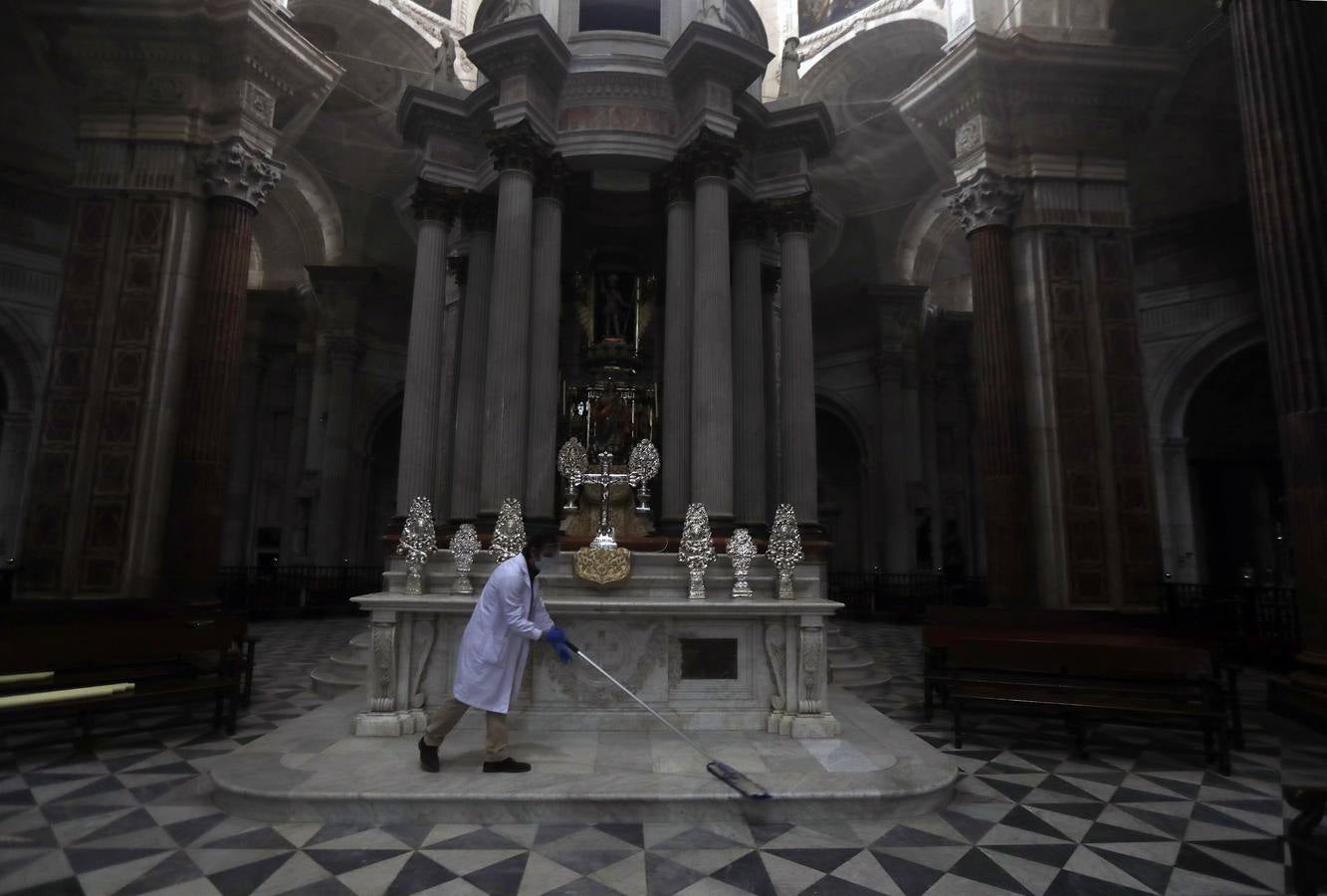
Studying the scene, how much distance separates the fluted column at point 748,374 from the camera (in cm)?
1266

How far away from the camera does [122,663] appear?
652cm

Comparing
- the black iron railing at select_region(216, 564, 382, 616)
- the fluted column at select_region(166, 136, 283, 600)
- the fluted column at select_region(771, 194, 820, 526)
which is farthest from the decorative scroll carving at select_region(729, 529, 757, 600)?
the black iron railing at select_region(216, 564, 382, 616)

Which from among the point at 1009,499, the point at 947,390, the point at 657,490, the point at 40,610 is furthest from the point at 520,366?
the point at 947,390

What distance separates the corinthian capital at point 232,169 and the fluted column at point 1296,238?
545 inches

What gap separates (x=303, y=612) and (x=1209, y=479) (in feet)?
78.0

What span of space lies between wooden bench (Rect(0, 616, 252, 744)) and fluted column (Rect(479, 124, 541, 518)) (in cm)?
417

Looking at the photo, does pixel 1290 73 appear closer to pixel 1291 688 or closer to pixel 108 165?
pixel 1291 688

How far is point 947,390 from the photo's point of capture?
24.0m

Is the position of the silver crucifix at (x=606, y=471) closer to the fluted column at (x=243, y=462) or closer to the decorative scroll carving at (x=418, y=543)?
the decorative scroll carving at (x=418, y=543)

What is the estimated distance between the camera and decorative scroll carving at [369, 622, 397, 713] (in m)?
6.01

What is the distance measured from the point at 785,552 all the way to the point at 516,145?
842cm

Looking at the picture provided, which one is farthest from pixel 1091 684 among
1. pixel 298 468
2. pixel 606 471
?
pixel 298 468

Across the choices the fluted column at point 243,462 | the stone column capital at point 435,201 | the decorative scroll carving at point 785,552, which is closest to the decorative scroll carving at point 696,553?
the decorative scroll carving at point 785,552

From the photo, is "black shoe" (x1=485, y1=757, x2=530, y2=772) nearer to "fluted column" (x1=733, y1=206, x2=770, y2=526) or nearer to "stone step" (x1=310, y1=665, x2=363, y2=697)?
"stone step" (x1=310, y1=665, x2=363, y2=697)
